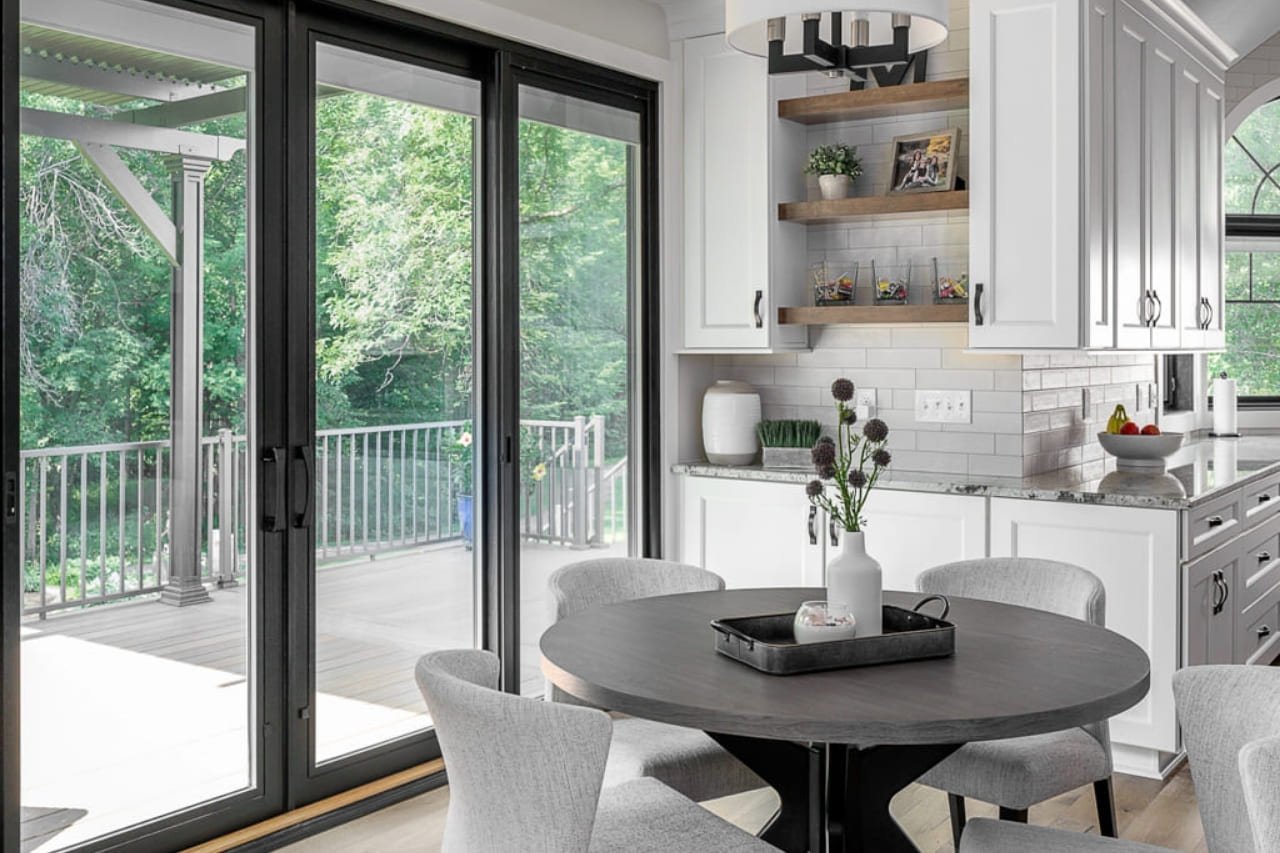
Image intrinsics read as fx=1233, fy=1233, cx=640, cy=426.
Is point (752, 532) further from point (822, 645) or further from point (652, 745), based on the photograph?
point (822, 645)

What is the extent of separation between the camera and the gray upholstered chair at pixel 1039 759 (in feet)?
8.14

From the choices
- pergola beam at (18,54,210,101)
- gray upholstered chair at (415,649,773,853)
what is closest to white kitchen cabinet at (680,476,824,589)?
pergola beam at (18,54,210,101)

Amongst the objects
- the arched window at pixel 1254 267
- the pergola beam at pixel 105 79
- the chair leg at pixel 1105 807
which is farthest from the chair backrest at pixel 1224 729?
the arched window at pixel 1254 267

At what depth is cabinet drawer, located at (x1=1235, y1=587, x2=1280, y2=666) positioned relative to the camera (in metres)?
4.24

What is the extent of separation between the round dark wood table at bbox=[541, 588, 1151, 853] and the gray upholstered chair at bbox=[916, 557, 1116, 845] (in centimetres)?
23

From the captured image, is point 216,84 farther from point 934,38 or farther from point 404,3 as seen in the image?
point 934,38

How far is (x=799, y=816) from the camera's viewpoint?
7.49 ft

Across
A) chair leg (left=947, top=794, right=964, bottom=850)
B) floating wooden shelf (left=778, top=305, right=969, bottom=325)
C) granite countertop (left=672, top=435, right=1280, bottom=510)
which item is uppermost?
floating wooden shelf (left=778, top=305, right=969, bottom=325)

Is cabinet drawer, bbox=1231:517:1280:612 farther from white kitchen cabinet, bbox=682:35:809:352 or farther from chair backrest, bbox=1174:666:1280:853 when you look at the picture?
chair backrest, bbox=1174:666:1280:853

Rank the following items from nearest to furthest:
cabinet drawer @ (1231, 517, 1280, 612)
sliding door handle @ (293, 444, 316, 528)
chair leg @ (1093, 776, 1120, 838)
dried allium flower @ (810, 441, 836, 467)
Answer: dried allium flower @ (810, 441, 836, 467), chair leg @ (1093, 776, 1120, 838), sliding door handle @ (293, 444, 316, 528), cabinet drawer @ (1231, 517, 1280, 612)

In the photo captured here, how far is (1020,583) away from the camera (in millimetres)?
3025

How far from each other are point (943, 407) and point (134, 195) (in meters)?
2.67

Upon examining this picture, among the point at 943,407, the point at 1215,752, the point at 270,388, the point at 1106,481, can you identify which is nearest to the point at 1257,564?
the point at 1106,481

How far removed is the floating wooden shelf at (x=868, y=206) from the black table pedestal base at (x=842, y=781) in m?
2.32
